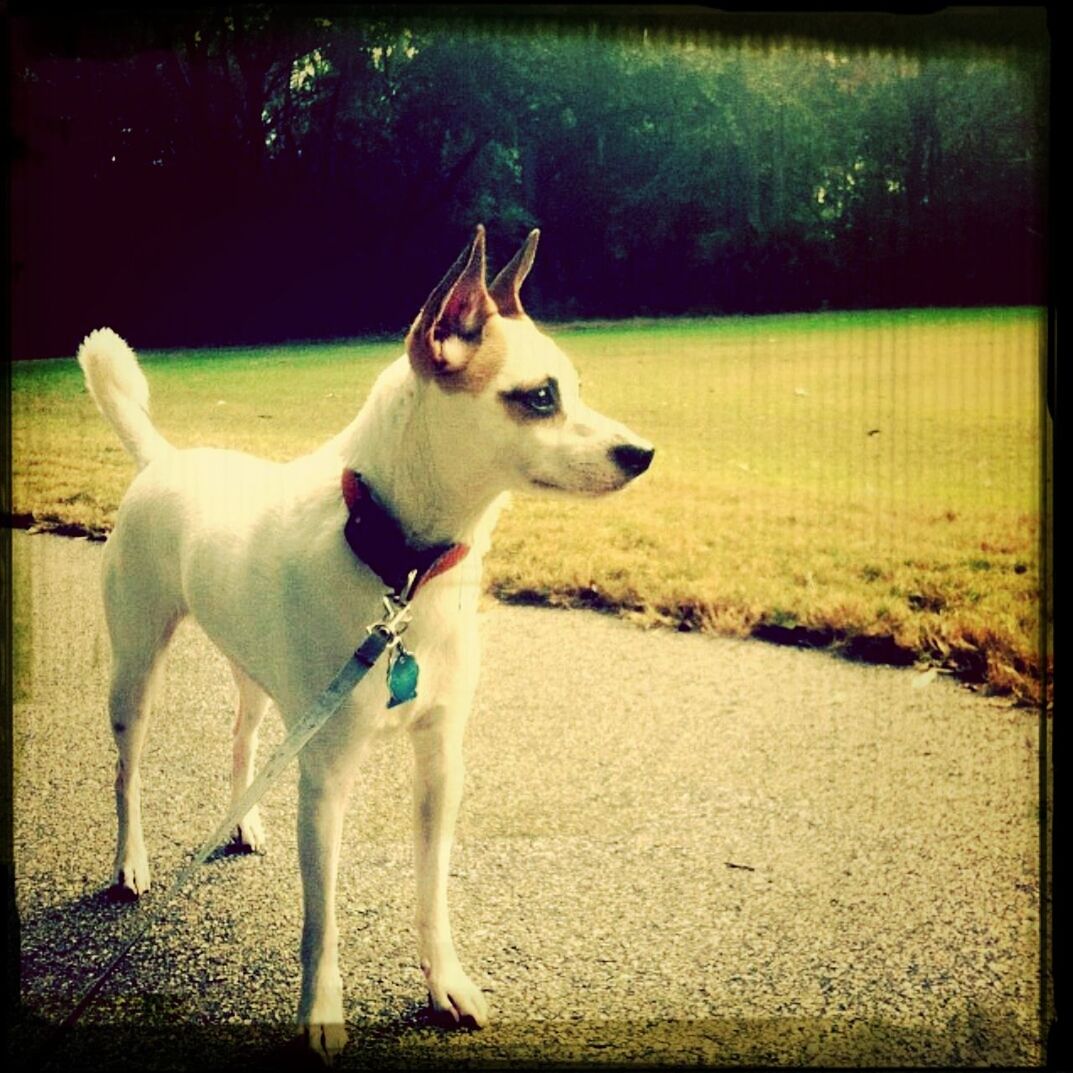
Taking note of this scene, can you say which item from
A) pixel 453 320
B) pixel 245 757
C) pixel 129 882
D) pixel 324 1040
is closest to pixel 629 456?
pixel 453 320

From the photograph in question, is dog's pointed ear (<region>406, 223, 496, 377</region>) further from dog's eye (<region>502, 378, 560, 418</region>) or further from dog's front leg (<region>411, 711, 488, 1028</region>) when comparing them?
dog's front leg (<region>411, 711, 488, 1028</region>)

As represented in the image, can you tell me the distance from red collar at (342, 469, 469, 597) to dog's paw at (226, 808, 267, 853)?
661 mm

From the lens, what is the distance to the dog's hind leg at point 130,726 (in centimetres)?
210

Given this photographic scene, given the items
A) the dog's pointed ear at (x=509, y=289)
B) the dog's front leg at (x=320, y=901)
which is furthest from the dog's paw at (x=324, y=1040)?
the dog's pointed ear at (x=509, y=289)

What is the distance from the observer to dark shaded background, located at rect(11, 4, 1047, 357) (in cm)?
212

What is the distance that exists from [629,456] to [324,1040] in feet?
3.70

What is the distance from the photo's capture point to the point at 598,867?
215 cm

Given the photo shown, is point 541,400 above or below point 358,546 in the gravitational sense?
above

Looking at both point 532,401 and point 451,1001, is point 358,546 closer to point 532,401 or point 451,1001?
point 532,401

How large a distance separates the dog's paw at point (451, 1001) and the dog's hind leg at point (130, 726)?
0.57 metres

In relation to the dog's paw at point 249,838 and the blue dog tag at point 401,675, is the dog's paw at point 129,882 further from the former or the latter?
the blue dog tag at point 401,675

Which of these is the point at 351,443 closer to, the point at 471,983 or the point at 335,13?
the point at 335,13

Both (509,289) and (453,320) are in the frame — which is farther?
(509,289)

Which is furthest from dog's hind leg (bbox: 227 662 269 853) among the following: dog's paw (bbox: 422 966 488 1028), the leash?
dog's paw (bbox: 422 966 488 1028)
